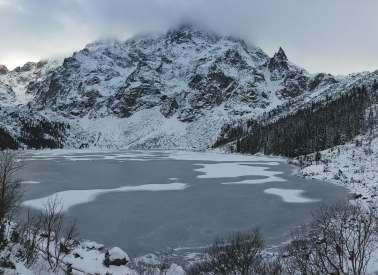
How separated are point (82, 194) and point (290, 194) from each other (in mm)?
29019

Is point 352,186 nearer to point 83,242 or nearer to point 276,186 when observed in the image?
→ point 276,186

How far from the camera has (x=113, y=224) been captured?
4166 centimetres

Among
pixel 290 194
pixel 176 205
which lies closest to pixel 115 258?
pixel 176 205

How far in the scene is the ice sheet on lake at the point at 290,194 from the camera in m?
56.8

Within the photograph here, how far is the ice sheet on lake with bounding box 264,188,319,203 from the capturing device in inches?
2238

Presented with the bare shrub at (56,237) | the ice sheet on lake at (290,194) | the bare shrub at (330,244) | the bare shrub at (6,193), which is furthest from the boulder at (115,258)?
the ice sheet on lake at (290,194)

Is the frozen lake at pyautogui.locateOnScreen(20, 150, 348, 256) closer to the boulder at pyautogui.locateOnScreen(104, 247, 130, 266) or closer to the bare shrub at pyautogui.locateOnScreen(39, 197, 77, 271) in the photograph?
the bare shrub at pyautogui.locateOnScreen(39, 197, 77, 271)

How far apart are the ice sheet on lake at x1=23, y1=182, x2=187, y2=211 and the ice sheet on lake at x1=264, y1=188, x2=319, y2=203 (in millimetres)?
14115

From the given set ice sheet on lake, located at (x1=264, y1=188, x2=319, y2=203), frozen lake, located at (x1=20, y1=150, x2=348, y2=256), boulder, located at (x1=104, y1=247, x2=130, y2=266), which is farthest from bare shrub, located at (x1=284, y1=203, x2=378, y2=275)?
ice sheet on lake, located at (x1=264, y1=188, x2=319, y2=203)

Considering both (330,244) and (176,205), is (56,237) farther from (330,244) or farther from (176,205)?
(176,205)

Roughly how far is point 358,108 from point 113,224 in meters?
169

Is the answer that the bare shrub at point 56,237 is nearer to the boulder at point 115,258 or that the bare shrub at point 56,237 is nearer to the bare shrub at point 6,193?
the bare shrub at point 6,193

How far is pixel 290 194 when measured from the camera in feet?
205

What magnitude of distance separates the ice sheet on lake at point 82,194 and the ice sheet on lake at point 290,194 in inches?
556
